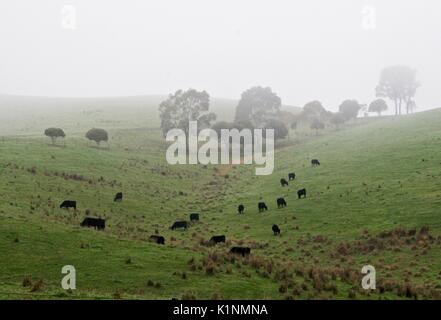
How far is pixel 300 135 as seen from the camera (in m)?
114

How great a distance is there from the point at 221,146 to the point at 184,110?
1116 centimetres

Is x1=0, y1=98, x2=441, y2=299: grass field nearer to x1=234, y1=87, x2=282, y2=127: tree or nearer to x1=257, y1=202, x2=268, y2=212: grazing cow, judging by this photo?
x1=257, y1=202, x2=268, y2=212: grazing cow

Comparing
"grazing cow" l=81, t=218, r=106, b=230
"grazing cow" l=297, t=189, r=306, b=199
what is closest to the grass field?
"grazing cow" l=297, t=189, r=306, b=199

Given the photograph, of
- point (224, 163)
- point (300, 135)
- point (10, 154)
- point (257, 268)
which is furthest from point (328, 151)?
point (257, 268)

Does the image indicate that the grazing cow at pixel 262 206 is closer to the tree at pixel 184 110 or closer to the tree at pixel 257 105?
the tree at pixel 184 110

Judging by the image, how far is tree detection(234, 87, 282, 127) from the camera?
12200 cm

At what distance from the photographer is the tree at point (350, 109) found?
129m

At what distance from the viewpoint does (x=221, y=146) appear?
333ft

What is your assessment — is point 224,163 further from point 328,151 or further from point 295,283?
point 295,283

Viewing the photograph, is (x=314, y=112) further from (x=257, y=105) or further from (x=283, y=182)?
(x=283, y=182)

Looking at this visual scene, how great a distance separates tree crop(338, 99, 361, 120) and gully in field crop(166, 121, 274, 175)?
32717 mm

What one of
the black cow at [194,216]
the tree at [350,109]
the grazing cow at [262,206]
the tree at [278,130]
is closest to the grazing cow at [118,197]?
the black cow at [194,216]

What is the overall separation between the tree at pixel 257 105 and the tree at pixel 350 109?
18.0 m

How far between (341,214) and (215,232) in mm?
11856
